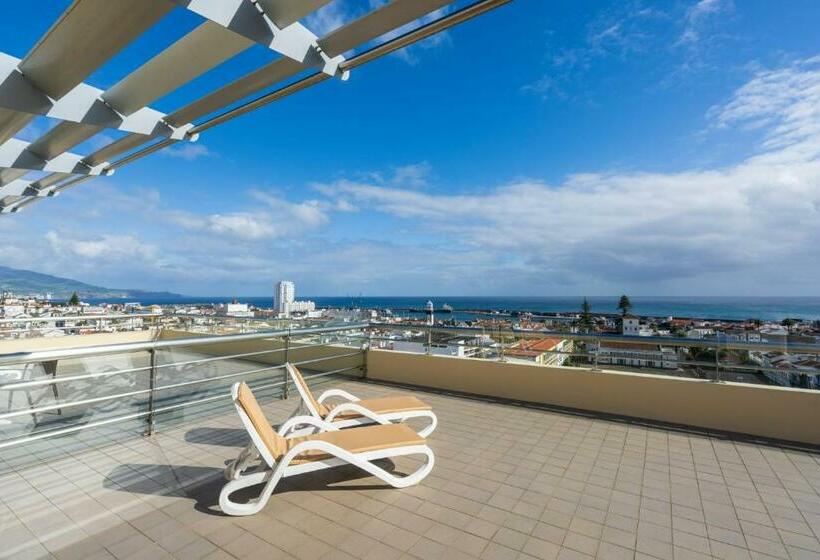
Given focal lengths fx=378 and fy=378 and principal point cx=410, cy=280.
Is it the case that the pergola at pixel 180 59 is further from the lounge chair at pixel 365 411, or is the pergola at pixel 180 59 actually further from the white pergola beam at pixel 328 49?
the lounge chair at pixel 365 411

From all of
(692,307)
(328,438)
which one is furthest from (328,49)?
(692,307)

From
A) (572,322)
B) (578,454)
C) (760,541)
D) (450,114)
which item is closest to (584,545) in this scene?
(760,541)

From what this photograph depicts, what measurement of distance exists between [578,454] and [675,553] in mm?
1581

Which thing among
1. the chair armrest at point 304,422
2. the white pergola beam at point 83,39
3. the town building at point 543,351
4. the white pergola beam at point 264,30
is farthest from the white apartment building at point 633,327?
the white pergola beam at point 83,39

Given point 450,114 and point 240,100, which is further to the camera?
point 450,114

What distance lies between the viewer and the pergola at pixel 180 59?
3.06 meters

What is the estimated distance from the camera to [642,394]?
16.5ft

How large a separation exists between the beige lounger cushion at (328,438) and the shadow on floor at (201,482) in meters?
0.37

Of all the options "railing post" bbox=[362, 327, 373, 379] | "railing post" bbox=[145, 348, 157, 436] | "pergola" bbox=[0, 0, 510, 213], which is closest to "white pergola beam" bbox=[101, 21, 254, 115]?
"pergola" bbox=[0, 0, 510, 213]

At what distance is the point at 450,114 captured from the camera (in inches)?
558

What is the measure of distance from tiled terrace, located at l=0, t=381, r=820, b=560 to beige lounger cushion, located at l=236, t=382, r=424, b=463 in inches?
14.0

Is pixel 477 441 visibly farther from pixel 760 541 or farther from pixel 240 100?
pixel 240 100

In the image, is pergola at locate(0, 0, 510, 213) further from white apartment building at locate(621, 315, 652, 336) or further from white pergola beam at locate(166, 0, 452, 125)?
white apartment building at locate(621, 315, 652, 336)

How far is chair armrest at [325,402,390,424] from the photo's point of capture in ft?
12.3
